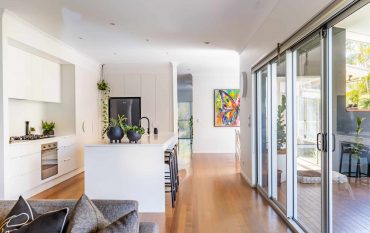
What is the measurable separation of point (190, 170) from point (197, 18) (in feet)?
11.8

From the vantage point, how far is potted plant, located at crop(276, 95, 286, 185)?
363cm

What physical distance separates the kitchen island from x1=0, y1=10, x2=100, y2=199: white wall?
1205mm

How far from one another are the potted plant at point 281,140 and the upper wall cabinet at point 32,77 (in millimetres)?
3785

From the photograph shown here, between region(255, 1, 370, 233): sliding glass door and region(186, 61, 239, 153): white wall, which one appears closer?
region(255, 1, 370, 233): sliding glass door

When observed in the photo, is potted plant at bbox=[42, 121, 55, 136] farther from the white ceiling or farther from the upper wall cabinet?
the white ceiling

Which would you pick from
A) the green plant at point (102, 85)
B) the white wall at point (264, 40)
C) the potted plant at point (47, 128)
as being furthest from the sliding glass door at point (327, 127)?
the green plant at point (102, 85)

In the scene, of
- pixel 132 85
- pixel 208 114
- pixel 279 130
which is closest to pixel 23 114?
pixel 132 85

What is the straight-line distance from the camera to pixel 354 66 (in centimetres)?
213

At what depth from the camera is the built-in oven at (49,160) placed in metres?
4.95

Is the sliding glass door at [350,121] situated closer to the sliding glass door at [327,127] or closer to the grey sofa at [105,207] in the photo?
the sliding glass door at [327,127]

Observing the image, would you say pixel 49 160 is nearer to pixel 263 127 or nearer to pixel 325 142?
pixel 263 127

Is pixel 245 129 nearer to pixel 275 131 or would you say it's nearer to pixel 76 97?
pixel 275 131

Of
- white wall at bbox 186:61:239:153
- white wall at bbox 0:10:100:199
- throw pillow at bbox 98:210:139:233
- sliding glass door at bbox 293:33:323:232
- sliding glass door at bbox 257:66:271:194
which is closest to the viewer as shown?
throw pillow at bbox 98:210:139:233

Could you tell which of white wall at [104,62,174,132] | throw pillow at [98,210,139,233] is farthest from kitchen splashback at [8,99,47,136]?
throw pillow at [98,210,139,233]
